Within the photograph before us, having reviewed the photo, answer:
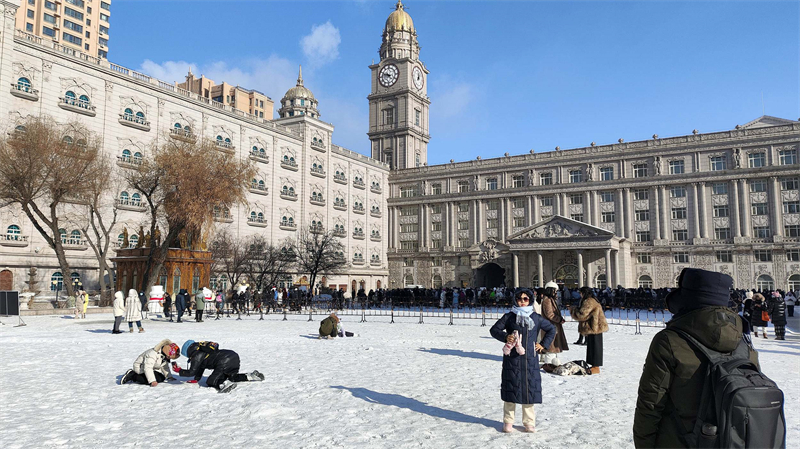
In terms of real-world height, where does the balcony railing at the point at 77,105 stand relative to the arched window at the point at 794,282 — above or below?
above

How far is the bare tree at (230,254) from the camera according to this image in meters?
46.3

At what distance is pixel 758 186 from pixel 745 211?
275cm

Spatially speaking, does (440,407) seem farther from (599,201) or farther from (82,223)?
(599,201)

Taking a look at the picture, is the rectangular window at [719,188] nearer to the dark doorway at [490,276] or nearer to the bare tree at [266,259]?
the dark doorway at [490,276]

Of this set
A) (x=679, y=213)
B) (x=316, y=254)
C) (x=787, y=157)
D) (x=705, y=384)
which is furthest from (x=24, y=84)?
(x=787, y=157)

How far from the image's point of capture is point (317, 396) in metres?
9.74

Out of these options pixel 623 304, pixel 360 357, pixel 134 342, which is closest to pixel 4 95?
pixel 134 342

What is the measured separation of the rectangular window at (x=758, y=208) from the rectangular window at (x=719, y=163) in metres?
4.46

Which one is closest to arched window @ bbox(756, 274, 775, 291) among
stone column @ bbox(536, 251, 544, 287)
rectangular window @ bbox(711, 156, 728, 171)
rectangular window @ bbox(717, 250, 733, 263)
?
rectangular window @ bbox(717, 250, 733, 263)

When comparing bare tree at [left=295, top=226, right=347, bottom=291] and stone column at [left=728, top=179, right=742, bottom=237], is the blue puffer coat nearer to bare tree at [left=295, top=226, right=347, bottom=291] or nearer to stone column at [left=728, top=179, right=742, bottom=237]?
bare tree at [left=295, top=226, right=347, bottom=291]

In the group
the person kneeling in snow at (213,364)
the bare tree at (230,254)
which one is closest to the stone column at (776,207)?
the bare tree at (230,254)

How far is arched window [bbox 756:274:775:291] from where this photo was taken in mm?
53656

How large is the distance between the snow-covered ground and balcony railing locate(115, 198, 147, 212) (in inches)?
1151

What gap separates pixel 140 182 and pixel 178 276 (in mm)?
6500
